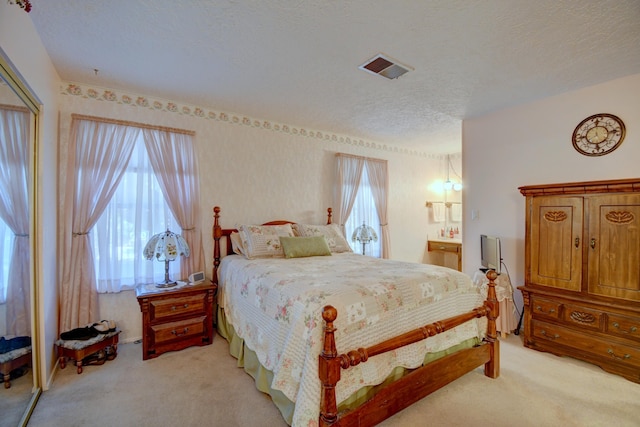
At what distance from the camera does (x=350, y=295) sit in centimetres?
177

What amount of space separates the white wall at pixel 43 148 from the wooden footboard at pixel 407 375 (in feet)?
6.79

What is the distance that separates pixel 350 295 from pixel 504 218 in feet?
8.61

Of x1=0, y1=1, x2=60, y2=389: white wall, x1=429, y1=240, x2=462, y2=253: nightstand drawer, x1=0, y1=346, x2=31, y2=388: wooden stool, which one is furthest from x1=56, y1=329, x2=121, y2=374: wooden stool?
x1=429, y1=240, x2=462, y2=253: nightstand drawer

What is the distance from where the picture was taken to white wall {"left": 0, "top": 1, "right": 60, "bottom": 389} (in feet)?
5.23

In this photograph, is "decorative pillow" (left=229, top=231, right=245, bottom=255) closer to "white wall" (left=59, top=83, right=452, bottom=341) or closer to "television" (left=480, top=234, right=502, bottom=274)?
"white wall" (left=59, top=83, right=452, bottom=341)

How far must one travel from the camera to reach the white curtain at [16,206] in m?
1.55

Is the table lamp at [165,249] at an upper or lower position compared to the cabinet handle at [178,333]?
upper

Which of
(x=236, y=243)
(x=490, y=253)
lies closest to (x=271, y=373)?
(x=236, y=243)

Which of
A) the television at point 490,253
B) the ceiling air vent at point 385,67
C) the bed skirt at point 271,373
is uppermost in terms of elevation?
the ceiling air vent at point 385,67

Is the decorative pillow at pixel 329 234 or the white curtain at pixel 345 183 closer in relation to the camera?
the decorative pillow at pixel 329 234

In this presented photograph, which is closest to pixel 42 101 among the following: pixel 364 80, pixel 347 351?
pixel 364 80

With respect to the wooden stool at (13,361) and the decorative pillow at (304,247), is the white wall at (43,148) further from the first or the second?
the decorative pillow at (304,247)

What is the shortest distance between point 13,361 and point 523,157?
4544 millimetres

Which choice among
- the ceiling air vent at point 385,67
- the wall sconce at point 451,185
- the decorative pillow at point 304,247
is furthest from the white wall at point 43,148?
the wall sconce at point 451,185
